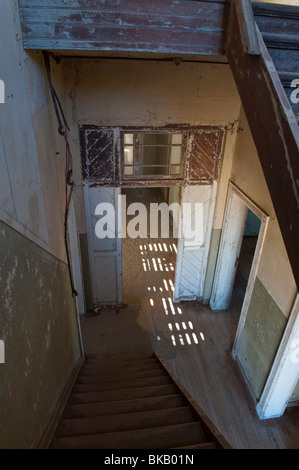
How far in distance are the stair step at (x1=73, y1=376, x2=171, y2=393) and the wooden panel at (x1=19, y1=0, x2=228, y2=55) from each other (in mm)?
3146

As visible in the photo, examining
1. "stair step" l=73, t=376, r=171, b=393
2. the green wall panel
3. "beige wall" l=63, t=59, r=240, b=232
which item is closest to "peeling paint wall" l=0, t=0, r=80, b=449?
the green wall panel

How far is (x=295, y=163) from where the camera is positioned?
1.59 metres

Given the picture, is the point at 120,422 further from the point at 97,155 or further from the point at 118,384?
the point at 97,155

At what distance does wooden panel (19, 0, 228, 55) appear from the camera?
2.34 metres

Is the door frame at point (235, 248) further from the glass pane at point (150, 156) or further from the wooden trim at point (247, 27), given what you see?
the glass pane at point (150, 156)

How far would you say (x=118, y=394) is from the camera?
3.12 metres

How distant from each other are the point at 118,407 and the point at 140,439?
560mm

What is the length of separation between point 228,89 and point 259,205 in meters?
1.63

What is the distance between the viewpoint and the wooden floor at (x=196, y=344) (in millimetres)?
3945

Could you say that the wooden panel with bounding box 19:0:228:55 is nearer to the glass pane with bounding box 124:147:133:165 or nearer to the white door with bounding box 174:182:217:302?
the white door with bounding box 174:182:217:302

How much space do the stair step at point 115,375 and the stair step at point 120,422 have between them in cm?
93

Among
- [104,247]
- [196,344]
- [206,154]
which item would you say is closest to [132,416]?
[196,344]

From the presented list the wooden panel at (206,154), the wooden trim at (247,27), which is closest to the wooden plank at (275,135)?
the wooden trim at (247,27)
